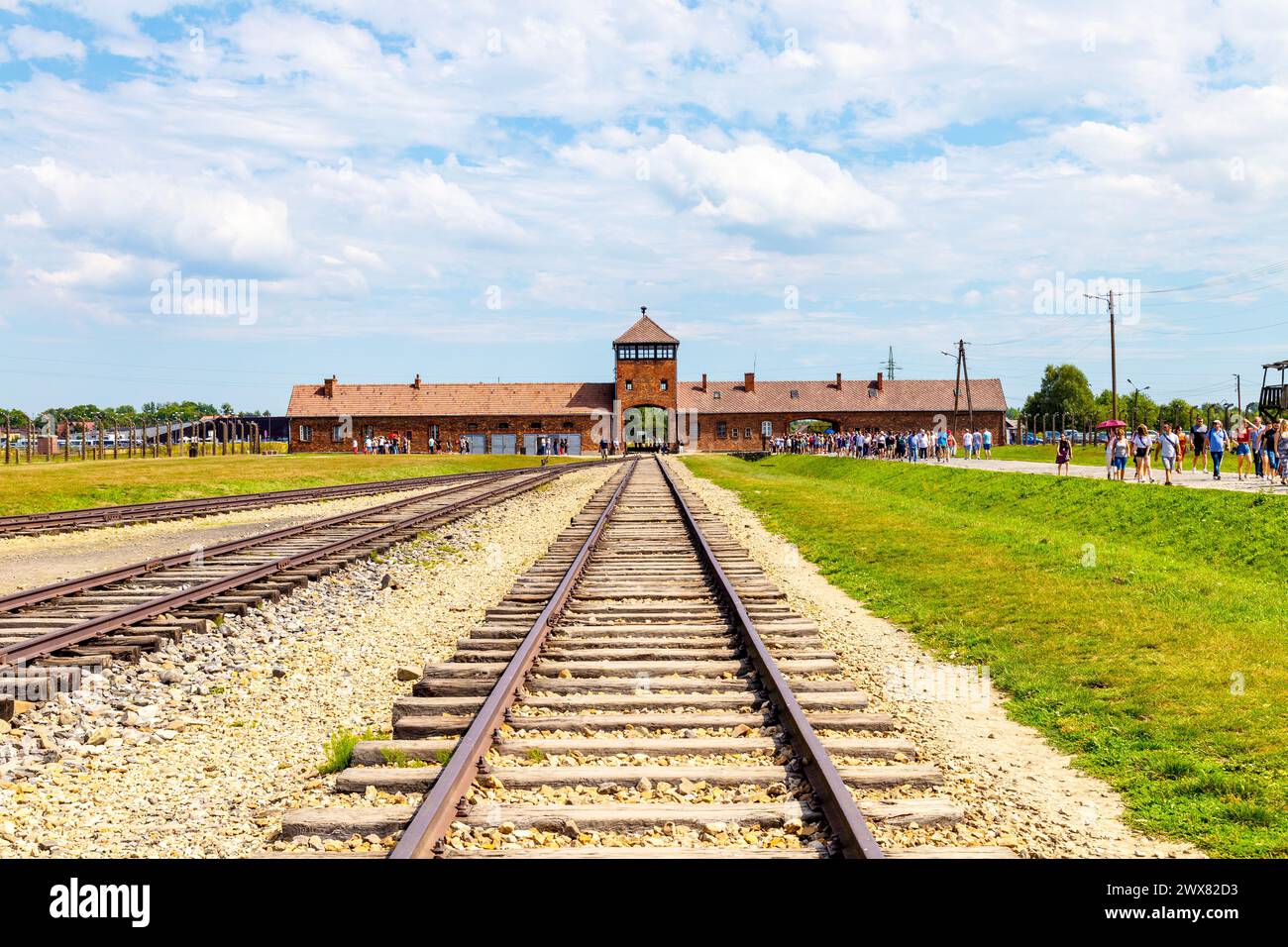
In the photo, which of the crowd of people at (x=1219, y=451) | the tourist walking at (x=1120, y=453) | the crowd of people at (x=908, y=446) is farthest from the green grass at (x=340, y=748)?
A: the crowd of people at (x=908, y=446)

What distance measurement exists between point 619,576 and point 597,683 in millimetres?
5281

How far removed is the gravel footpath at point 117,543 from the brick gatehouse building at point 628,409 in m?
66.6

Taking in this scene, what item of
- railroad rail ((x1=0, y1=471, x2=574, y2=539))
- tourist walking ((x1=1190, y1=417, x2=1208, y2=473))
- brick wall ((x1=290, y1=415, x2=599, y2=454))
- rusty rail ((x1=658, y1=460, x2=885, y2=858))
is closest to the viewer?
rusty rail ((x1=658, y1=460, x2=885, y2=858))

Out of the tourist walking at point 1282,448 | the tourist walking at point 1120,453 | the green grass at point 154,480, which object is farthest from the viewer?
the green grass at point 154,480

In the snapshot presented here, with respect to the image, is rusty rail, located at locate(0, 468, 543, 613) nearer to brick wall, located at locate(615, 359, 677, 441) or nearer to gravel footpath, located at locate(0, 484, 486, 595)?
gravel footpath, located at locate(0, 484, 486, 595)

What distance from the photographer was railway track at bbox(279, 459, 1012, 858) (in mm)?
4438

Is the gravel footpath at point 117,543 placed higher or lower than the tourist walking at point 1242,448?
lower

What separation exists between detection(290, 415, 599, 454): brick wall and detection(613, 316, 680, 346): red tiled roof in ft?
27.3

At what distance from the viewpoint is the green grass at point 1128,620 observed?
18.5 ft

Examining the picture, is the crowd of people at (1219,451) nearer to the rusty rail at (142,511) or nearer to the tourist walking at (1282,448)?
the tourist walking at (1282,448)

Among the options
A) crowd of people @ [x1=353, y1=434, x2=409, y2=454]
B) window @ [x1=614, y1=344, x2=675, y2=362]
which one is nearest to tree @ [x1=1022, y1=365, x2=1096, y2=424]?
window @ [x1=614, y1=344, x2=675, y2=362]

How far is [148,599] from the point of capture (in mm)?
10383

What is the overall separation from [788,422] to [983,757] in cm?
9061
